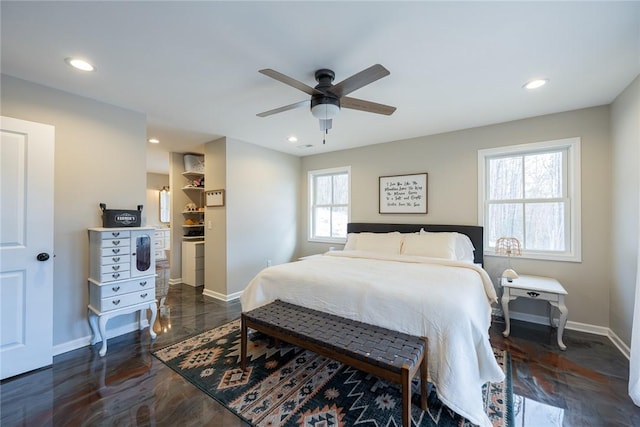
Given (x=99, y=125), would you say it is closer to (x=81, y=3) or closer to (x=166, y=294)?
(x=81, y=3)

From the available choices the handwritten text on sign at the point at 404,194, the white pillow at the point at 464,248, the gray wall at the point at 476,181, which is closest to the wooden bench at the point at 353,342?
the white pillow at the point at 464,248

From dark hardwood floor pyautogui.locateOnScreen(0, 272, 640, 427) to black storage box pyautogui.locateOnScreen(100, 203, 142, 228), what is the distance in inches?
48.1

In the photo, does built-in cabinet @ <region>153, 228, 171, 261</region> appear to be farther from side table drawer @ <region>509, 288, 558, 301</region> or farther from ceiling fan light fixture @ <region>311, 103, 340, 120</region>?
side table drawer @ <region>509, 288, 558, 301</region>

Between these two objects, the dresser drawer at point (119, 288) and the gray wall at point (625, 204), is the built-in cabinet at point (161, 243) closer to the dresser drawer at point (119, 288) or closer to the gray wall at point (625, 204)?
the dresser drawer at point (119, 288)

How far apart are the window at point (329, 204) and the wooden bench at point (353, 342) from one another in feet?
8.95

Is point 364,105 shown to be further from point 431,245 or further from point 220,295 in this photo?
point 220,295

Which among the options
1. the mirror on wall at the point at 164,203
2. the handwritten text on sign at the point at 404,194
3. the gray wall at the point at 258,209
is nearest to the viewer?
the handwritten text on sign at the point at 404,194

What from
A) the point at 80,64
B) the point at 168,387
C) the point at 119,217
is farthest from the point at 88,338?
the point at 80,64

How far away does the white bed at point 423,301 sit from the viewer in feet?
5.32

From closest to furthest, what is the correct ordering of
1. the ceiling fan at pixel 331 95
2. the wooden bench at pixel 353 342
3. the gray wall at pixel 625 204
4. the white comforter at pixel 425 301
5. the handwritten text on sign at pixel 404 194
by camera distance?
the wooden bench at pixel 353 342 → the white comforter at pixel 425 301 → the ceiling fan at pixel 331 95 → the gray wall at pixel 625 204 → the handwritten text on sign at pixel 404 194

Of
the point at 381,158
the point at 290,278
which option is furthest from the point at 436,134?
the point at 290,278

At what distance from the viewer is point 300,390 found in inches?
74.8

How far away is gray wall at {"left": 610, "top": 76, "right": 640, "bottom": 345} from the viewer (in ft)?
7.31

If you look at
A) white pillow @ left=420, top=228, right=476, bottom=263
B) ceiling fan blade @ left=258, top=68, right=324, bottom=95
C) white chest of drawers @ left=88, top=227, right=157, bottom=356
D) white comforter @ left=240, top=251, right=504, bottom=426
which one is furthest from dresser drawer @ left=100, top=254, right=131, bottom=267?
white pillow @ left=420, top=228, right=476, bottom=263
